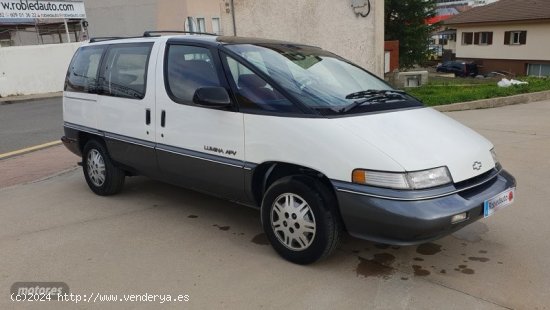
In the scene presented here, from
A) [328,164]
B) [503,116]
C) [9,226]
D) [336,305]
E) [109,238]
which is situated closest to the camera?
[336,305]

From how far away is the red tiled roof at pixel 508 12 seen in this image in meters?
37.0

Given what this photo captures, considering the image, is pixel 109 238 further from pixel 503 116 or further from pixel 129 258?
pixel 503 116

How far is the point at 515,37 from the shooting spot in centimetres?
3928

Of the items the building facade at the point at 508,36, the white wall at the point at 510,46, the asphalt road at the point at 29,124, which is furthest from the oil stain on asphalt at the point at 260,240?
the white wall at the point at 510,46

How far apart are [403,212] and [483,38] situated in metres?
Result: 44.5

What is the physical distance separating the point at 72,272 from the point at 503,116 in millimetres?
8855

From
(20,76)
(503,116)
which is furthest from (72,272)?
(20,76)

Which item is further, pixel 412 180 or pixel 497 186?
pixel 497 186

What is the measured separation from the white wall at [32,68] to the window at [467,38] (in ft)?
116

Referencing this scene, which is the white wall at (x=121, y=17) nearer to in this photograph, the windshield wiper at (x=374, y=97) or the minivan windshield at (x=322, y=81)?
the minivan windshield at (x=322, y=81)

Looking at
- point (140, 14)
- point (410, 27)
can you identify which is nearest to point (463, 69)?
point (410, 27)

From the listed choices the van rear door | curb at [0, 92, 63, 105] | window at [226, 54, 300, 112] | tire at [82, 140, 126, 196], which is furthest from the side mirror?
curb at [0, 92, 63, 105]

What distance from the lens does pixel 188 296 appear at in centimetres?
331

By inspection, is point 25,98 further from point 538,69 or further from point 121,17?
point 538,69
